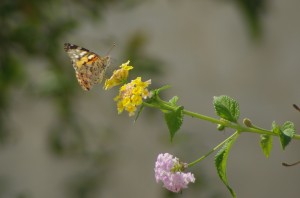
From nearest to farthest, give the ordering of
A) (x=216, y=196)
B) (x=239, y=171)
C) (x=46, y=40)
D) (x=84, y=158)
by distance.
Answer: (x=46, y=40) → (x=216, y=196) → (x=84, y=158) → (x=239, y=171)

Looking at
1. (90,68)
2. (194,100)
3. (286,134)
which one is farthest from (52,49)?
(194,100)

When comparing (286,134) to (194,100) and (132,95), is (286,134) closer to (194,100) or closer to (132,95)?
(132,95)

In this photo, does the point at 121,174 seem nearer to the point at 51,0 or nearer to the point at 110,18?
the point at 110,18

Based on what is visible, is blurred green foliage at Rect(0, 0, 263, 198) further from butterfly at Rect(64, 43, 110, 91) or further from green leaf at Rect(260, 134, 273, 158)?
green leaf at Rect(260, 134, 273, 158)

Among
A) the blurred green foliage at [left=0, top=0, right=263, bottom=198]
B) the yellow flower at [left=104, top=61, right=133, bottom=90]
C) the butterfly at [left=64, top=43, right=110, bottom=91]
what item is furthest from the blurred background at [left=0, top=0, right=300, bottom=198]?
the yellow flower at [left=104, top=61, right=133, bottom=90]

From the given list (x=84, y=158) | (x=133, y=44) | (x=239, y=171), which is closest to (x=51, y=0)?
(x=133, y=44)

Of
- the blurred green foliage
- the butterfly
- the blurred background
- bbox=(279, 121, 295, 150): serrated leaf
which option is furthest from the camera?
the blurred background

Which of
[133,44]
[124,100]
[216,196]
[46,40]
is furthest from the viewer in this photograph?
[216,196]
